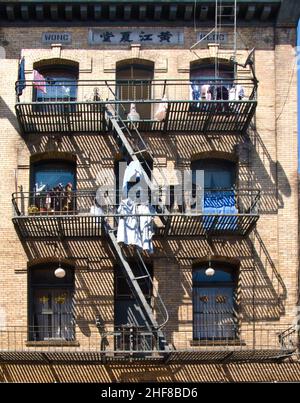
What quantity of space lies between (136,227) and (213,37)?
19.4 ft

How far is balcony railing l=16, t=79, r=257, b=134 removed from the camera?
78.7ft

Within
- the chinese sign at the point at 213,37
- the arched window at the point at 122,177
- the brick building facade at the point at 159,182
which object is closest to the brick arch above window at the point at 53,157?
the brick building facade at the point at 159,182

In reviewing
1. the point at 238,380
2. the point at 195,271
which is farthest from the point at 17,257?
the point at 238,380

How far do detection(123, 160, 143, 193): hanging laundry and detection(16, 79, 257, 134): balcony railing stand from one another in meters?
1.40

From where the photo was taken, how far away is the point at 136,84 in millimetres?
25203

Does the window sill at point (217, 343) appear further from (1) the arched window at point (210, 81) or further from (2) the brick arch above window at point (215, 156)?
(1) the arched window at point (210, 81)

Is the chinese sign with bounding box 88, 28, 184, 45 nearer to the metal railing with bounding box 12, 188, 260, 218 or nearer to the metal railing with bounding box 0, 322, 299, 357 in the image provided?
the metal railing with bounding box 12, 188, 260, 218

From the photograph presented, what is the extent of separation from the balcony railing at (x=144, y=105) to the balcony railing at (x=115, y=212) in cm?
179

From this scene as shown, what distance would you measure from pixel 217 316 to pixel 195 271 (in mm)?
1293

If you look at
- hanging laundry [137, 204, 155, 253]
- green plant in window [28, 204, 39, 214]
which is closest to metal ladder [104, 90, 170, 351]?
hanging laundry [137, 204, 155, 253]

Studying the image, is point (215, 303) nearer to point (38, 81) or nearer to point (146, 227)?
point (146, 227)

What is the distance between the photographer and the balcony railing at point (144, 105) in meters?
24.0

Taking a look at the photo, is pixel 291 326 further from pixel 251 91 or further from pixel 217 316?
pixel 251 91

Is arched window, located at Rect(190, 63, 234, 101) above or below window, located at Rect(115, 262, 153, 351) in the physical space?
above
